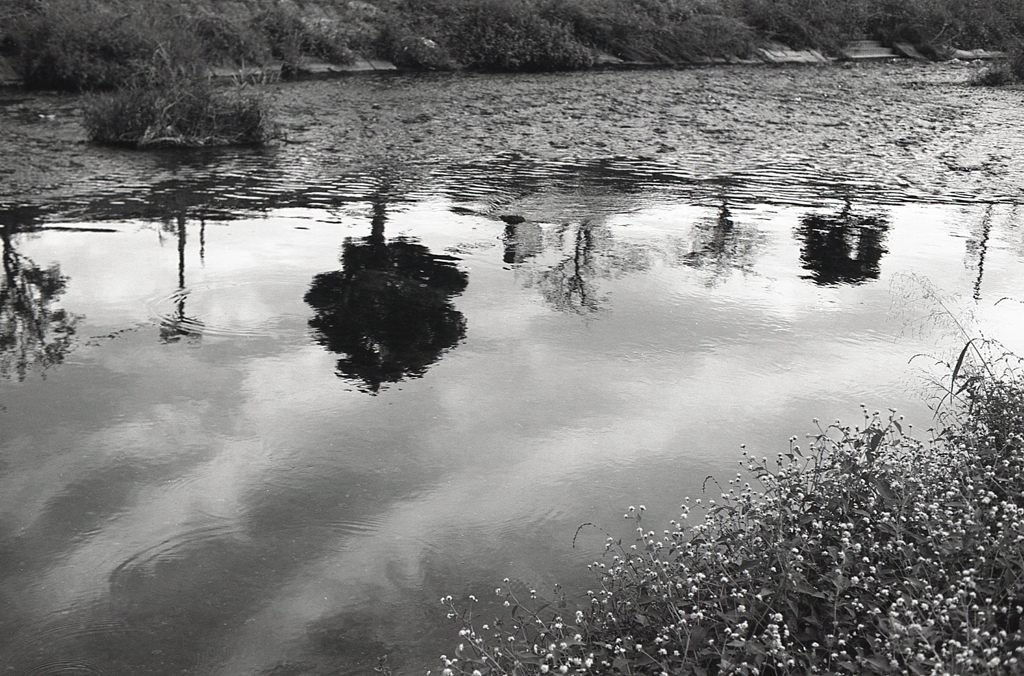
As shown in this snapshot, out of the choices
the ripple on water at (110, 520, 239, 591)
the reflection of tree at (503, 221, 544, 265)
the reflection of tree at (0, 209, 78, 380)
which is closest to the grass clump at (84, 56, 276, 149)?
the reflection of tree at (0, 209, 78, 380)

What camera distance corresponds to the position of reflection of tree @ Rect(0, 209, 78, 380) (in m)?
6.84

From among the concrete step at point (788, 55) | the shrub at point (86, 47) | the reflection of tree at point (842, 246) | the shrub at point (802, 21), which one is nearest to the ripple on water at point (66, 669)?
the reflection of tree at point (842, 246)

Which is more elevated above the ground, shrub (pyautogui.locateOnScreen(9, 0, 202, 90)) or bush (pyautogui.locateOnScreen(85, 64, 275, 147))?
shrub (pyautogui.locateOnScreen(9, 0, 202, 90))

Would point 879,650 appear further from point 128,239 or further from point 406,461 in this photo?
point 128,239

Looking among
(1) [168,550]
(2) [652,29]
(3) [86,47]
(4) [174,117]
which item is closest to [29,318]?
(1) [168,550]

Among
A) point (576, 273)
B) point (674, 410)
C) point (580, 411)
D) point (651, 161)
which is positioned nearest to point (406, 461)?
point (580, 411)

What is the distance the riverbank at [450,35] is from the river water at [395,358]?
5706mm

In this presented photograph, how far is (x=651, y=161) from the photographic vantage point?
15.4 meters

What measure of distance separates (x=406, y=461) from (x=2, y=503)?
79.0 inches

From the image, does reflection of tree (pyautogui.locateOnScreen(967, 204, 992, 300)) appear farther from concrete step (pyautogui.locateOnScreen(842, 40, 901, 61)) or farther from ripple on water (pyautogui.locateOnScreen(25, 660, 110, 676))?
concrete step (pyautogui.locateOnScreen(842, 40, 901, 61))

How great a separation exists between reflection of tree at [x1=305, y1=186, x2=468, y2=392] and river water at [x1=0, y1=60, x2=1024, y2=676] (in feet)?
0.12

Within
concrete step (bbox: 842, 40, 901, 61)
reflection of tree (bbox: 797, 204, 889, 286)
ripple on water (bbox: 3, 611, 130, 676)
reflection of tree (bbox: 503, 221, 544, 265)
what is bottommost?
ripple on water (bbox: 3, 611, 130, 676)

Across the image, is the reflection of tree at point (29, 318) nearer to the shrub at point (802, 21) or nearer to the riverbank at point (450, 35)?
the riverbank at point (450, 35)

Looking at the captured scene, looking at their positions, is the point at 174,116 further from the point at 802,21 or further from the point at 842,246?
the point at 802,21
